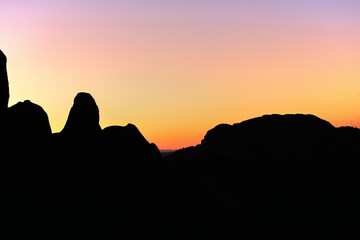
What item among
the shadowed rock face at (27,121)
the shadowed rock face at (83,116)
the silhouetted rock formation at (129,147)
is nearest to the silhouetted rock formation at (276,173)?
the silhouetted rock formation at (129,147)

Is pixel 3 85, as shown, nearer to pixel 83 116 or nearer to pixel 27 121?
pixel 27 121

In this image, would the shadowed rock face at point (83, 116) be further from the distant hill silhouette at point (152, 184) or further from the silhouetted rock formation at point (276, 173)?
the silhouetted rock formation at point (276, 173)

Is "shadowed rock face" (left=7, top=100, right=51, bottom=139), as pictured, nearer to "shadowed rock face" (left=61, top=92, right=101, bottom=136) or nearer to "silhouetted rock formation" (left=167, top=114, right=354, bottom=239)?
"shadowed rock face" (left=61, top=92, right=101, bottom=136)

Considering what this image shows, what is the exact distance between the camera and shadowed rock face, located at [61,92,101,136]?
29234 mm

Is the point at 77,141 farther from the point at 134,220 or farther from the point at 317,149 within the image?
the point at 317,149

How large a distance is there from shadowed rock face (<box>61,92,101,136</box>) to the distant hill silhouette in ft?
0.25

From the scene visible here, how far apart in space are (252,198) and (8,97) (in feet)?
65.7

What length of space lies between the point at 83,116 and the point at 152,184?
8843 millimetres

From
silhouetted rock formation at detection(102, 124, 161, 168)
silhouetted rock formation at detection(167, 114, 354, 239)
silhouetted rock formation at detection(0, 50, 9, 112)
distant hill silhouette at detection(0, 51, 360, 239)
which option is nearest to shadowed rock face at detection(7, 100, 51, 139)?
distant hill silhouette at detection(0, 51, 360, 239)

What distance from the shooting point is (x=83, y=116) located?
29812 mm

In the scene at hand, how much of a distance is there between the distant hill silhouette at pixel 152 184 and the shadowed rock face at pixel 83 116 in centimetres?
8

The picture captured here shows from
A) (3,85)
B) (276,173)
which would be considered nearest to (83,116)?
(3,85)

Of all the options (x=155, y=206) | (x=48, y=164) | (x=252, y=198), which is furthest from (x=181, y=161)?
(x=48, y=164)

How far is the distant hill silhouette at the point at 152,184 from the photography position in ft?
65.1
